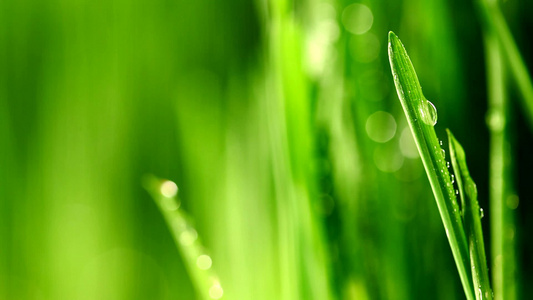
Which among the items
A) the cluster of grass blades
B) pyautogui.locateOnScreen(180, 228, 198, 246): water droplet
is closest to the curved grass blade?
pyautogui.locateOnScreen(180, 228, 198, 246): water droplet

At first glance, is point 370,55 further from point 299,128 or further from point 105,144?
point 105,144

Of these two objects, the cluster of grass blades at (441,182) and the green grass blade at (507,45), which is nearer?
the cluster of grass blades at (441,182)

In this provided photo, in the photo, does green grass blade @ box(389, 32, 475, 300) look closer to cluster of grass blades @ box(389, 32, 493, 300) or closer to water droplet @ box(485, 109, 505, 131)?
cluster of grass blades @ box(389, 32, 493, 300)

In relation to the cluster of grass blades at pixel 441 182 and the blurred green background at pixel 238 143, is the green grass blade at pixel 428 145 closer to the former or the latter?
the cluster of grass blades at pixel 441 182

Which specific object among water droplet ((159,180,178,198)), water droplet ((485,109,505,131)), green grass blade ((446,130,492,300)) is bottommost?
green grass blade ((446,130,492,300))

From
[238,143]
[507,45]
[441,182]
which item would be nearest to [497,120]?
[507,45]

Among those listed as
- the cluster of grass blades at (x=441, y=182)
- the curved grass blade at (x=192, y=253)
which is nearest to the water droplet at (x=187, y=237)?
the curved grass blade at (x=192, y=253)

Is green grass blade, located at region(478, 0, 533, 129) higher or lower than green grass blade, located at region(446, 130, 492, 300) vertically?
higher

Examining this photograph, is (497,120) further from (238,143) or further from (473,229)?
(238,143)
